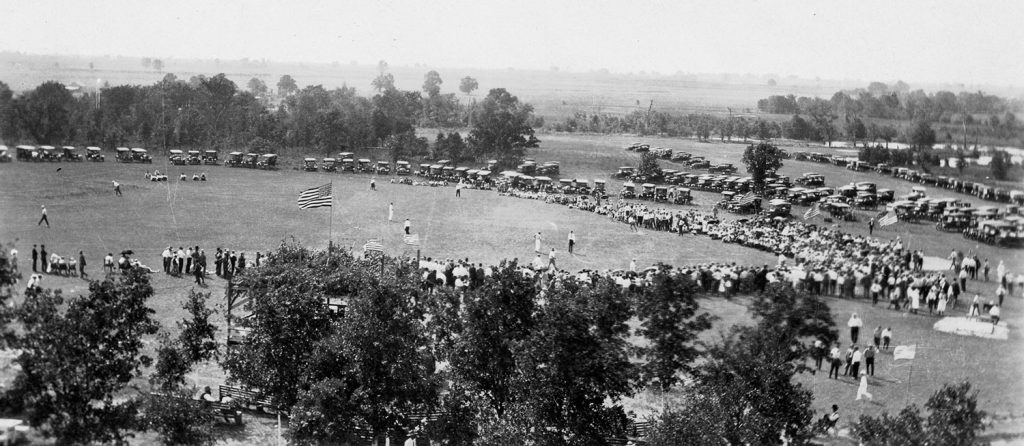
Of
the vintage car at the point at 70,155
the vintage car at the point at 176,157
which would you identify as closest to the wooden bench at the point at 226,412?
the vintage car at the point at 176,157

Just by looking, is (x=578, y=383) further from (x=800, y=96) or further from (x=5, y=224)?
(x=800, y=96)

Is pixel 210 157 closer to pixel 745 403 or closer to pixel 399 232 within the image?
pixel 399 232

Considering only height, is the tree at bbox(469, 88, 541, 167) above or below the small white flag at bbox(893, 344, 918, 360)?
above

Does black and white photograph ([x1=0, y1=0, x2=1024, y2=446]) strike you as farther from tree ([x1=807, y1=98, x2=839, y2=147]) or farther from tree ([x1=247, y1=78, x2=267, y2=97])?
tree ([x1=247, y1=78, x2=267, y2=97])

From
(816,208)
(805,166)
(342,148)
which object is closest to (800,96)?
(805,166)

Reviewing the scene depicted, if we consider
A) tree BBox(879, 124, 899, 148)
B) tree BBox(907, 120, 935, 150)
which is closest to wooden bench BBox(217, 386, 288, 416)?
tree BBox(907, 120, 935, 150)

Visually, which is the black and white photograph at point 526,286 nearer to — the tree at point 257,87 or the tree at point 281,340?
the tree at point 281,340

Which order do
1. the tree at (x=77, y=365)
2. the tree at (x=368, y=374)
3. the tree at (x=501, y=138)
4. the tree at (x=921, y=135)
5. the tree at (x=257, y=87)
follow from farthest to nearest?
the tree at (x=257, y=87) → the tree at (x=501, y=138) → the tree at (x=921, y=135) → the tree at (x=368, y=374) → the tree at (x=77, y=365)
